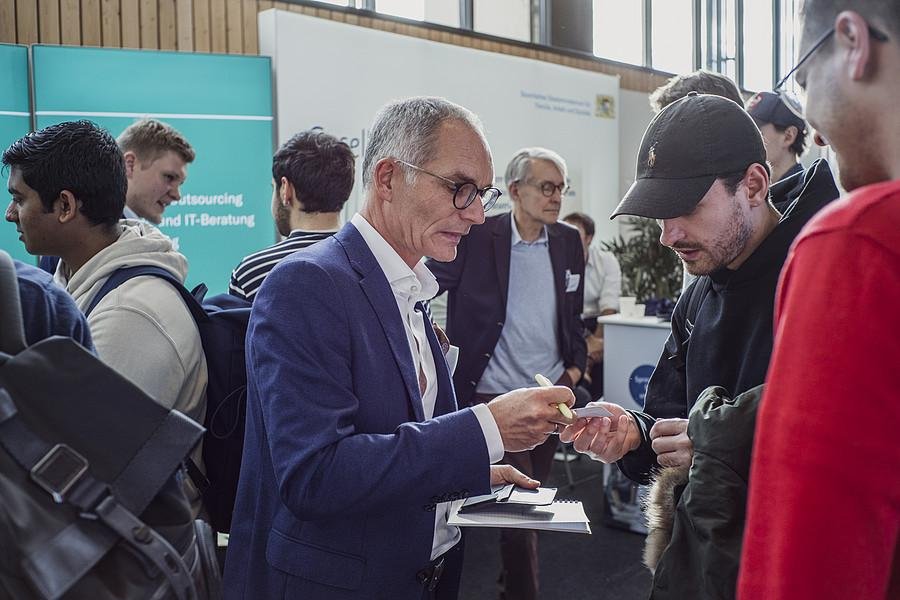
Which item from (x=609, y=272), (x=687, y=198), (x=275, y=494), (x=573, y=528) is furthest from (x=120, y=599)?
(x=609, y=272)

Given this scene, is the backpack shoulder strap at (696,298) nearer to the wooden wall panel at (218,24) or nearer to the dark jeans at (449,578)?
the dark jeans at (449,578)

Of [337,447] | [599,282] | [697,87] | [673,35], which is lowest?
[599,282]

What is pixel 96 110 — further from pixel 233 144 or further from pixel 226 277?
pixel 226 277

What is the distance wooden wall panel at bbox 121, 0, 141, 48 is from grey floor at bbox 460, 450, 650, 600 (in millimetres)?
4231

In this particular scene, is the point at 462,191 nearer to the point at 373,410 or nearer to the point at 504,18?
the point at 373,410

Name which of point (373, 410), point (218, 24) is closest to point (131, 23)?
point (218, 24)

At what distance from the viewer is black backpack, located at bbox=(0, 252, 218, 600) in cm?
89

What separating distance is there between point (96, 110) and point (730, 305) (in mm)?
4497

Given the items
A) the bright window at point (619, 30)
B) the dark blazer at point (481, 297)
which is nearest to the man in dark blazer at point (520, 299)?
the dark blazer at point (481, 297)

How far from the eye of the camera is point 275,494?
5.08 ft

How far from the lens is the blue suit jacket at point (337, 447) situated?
1.38 metres

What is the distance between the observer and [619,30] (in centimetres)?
1117

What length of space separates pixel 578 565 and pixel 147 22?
15.9ft

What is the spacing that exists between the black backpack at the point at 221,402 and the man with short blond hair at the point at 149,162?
179 centimetres
